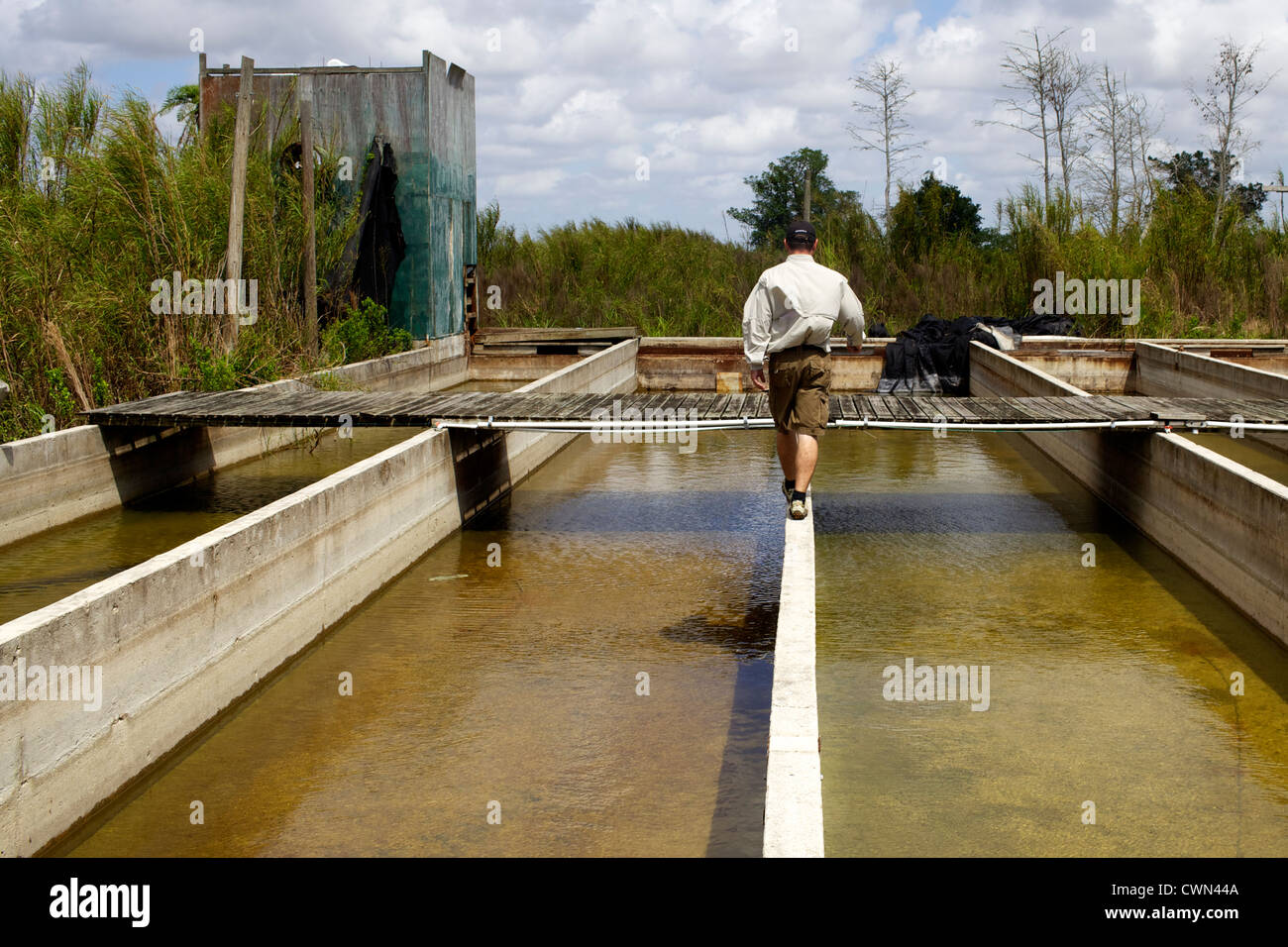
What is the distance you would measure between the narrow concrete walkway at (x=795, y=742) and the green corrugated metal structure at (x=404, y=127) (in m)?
13.1

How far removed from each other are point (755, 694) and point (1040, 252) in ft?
55.1

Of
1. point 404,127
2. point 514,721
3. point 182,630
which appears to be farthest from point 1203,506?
point 404,127

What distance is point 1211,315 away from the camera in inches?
797

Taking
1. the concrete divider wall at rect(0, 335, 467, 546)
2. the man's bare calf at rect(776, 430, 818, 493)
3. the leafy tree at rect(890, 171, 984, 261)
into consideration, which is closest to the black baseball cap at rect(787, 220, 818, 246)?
the man's bare calf at rect(776, 430, 818, 493)

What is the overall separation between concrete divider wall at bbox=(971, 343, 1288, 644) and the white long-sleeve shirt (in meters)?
2.36

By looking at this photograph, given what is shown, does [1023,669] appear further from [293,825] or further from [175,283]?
[175,283]

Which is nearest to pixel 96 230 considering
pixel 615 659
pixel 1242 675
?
pixel 615 659

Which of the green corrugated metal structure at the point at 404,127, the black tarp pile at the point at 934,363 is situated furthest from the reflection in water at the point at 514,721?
the green corrugated metal structure at the point at 404,127

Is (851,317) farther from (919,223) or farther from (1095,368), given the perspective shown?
(919,223)

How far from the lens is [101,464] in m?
9.30

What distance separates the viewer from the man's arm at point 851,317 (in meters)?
6.71

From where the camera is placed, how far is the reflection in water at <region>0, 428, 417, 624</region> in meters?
7.36

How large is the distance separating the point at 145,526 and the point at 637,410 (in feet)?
11.6

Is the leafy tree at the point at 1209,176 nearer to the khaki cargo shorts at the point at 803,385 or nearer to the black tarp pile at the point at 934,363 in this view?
the black tarp pile at the point at 934,363
